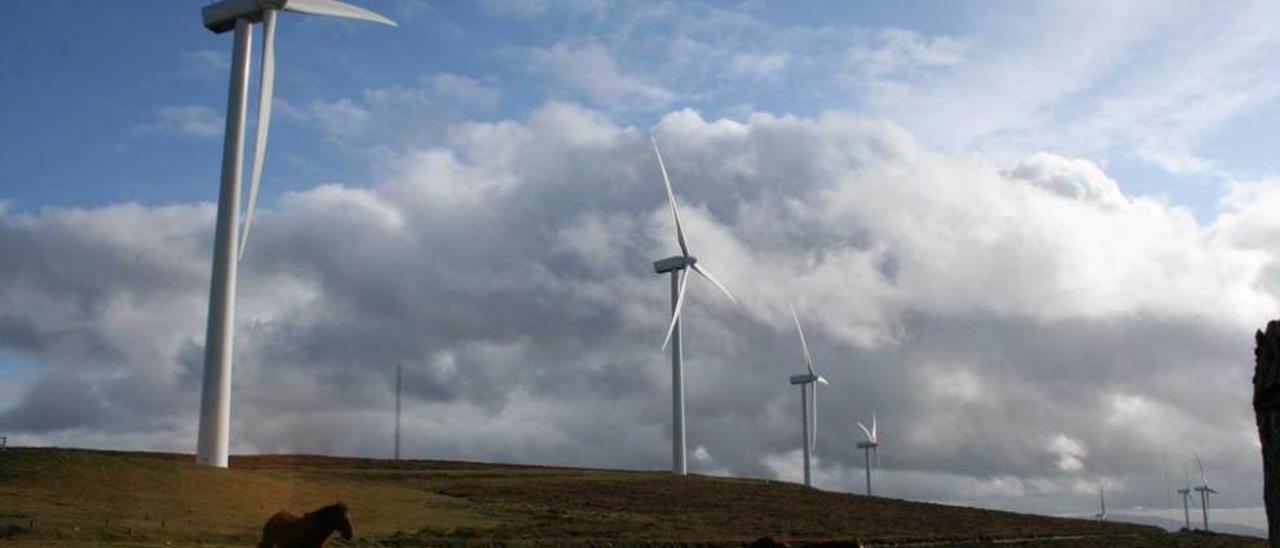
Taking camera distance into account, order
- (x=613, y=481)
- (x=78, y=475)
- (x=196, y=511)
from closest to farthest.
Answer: (x=196, y=511)
(x=78, y=475)
(x=613, y=481)

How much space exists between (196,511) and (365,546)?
11.2m

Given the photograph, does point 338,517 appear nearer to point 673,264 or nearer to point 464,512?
point 464,512

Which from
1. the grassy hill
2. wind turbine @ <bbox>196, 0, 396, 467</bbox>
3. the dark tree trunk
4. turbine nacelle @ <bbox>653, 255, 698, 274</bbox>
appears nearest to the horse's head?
the grassy hill

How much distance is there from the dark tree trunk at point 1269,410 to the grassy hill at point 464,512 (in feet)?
97.8

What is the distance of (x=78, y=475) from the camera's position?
51750 mm

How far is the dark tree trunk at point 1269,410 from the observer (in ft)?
16.3

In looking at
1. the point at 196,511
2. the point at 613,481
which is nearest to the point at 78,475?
the point at 196,511

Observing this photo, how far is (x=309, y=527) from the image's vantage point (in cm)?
2631

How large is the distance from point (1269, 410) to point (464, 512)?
194 feet

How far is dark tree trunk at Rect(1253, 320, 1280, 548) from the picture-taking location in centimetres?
498

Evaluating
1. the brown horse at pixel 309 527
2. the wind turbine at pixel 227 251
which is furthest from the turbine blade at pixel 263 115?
the brown horse at pixel 309 527

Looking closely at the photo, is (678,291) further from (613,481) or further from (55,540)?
(55,540)

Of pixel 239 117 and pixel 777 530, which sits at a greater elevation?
pixel 239 117

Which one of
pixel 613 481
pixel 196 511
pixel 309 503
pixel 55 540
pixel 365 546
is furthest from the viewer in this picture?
pixel 613 481
